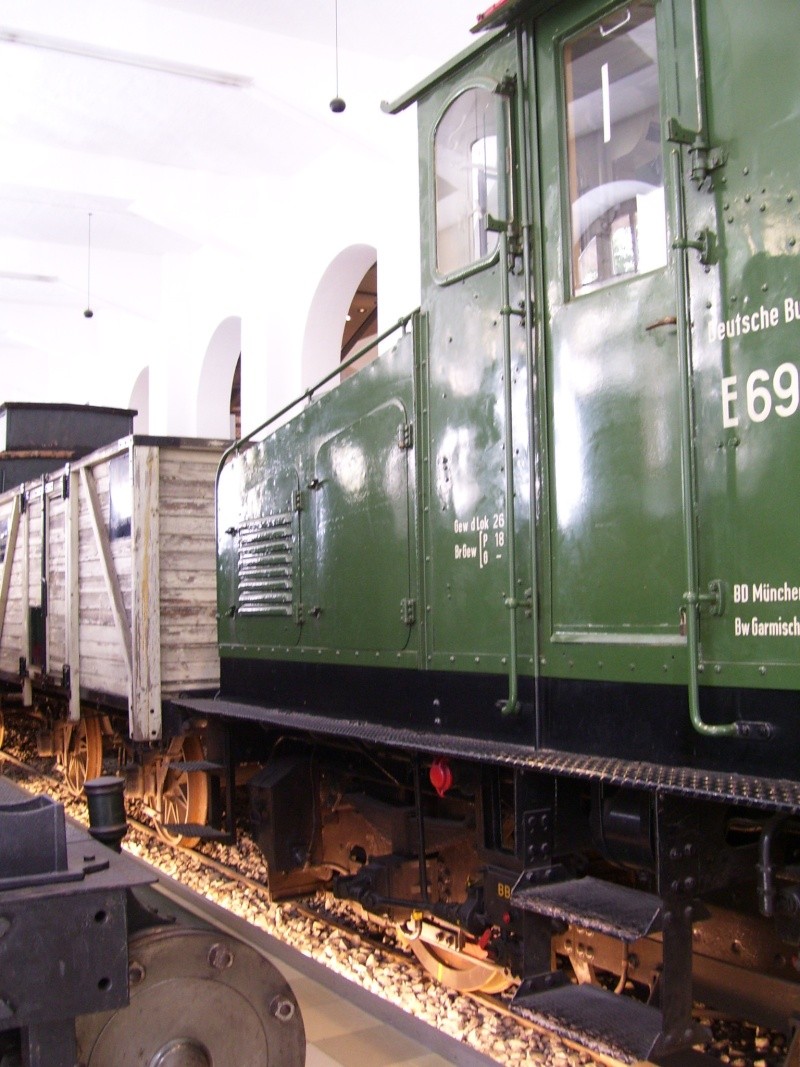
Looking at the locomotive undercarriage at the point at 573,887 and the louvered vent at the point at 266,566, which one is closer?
the locomotive undercarriage at the point at 573,887

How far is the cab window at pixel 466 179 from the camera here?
4023 mm

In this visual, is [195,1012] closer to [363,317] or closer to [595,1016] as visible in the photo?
[595,1016]

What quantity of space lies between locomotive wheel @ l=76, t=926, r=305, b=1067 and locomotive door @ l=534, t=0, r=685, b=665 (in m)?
1.39

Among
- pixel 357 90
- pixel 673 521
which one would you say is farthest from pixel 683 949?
pixel 357 90

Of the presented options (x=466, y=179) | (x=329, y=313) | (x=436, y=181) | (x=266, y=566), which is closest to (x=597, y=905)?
(x=466, y=179)

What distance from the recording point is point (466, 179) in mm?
4180

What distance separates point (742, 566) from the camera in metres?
3.03

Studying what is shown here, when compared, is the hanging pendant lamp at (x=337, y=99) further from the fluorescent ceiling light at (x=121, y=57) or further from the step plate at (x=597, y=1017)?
the step plate at (x=597, y=1017)

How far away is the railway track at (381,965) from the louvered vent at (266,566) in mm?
1658

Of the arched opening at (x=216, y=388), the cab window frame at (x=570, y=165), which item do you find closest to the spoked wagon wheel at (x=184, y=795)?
the cab window frame at (x=570, y=165)

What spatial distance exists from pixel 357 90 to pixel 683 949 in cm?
852

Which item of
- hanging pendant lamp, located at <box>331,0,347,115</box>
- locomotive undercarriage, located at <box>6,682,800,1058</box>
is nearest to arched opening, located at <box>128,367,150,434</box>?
hanging pendant lamp, located at <box>331,0,347,115</box>

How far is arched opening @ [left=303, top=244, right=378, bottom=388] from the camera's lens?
11.5 meters

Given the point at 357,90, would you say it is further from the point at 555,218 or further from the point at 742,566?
the point at 742,566
